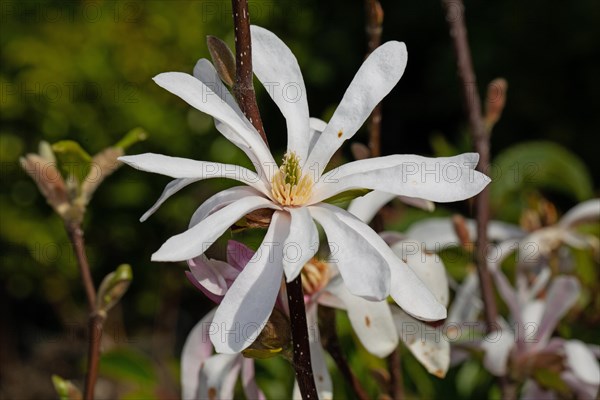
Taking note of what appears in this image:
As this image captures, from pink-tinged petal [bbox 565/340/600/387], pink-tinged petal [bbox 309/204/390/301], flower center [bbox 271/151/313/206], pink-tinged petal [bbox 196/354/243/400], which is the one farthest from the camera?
pink-tinged petal [bbox 565/340/600/387]

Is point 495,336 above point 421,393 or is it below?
above

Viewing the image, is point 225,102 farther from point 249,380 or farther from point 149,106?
point 149,106

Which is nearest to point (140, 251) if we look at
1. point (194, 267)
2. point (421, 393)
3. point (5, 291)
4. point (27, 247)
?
point (27, 247)

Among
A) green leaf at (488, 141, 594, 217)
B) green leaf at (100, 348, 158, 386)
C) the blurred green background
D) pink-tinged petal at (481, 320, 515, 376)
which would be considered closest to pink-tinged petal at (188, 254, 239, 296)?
pink-tinged petal at (481, 320, 515, 376)

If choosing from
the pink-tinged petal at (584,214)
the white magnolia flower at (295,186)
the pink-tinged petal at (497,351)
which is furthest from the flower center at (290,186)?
the pink-tinged petal at (584,214)

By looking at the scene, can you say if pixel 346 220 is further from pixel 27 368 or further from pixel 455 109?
pixel 455 109

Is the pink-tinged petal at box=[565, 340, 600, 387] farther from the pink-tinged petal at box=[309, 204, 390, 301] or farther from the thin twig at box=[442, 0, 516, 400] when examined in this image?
the pink-tinged petal at box=[309, 204, 390, 301]
